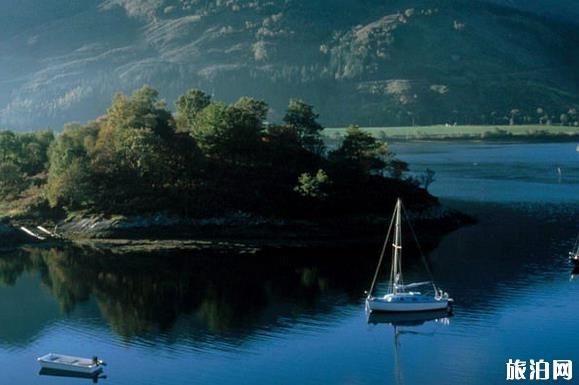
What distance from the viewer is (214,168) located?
363 feet

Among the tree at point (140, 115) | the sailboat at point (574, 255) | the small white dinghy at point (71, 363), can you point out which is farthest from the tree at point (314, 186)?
the small white dinghy at point (71, 363)

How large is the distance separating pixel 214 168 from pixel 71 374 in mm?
57301

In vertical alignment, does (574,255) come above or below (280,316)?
above

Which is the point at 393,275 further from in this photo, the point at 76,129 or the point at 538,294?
the point at 76,129

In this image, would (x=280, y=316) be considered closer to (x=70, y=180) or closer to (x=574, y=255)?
(x=574, y=255)

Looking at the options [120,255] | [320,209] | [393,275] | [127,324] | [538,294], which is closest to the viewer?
[127,324]

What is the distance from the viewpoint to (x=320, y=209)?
347 feet

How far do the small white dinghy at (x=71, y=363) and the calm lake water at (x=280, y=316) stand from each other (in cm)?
98

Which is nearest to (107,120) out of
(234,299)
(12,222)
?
(12,222)

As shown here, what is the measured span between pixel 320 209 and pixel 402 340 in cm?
4466

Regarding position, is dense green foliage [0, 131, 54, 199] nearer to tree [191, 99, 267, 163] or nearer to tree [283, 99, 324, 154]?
tree [191, 99, 267, 163]

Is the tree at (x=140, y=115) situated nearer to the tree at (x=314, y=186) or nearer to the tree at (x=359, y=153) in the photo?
the tree at (x=314, y=186)

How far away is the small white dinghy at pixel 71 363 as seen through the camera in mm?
54969

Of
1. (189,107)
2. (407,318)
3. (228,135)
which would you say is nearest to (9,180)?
(189,107)
